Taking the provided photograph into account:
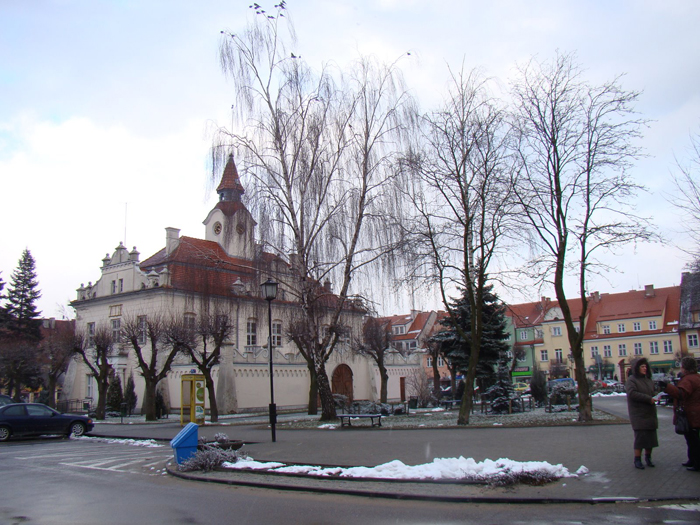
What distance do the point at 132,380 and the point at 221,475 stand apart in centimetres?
3352

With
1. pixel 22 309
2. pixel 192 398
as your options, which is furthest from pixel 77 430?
pixel 22 309

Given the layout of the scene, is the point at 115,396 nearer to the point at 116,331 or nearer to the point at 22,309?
the point at 116,331

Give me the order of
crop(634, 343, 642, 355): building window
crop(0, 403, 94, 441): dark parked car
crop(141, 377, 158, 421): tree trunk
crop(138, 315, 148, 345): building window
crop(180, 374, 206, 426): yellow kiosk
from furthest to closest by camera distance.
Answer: crop(634, 343, 642, 355): building window < crop(138, 315, 148, 345): building window < crop(141, 377, 158, 421): tree trunk < crop(180, 374, 206, 426): yellow kiosk < crop(0, 403, 94, 441): dark parked car

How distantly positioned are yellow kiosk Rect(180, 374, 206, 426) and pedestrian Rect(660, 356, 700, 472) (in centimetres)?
2040

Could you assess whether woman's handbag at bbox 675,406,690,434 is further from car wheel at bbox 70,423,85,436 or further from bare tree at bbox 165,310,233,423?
bare tree at bbox 165,310,233,423

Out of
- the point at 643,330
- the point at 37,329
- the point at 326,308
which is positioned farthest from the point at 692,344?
the point at 37,329

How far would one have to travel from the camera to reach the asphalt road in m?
7.20

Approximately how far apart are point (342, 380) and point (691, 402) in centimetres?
3776

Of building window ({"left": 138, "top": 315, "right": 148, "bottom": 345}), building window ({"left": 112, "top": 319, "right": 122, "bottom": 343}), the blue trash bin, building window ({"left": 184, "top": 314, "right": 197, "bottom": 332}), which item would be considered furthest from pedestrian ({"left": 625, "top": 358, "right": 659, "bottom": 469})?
building window ({"left": 112, "top": 319, "right": 122, "bottom": 343})

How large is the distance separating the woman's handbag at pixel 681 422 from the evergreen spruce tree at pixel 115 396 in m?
38.1

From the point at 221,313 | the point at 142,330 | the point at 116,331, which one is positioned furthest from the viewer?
the point at 116,331

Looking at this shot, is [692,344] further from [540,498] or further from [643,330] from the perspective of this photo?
[540,498]

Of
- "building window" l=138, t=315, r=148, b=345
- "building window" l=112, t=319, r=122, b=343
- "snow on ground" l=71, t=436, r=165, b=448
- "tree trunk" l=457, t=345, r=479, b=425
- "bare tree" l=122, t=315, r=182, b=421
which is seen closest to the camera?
"snow on ground" l=71, t=436, r=165, b=448

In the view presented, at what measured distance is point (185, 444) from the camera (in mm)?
12055
